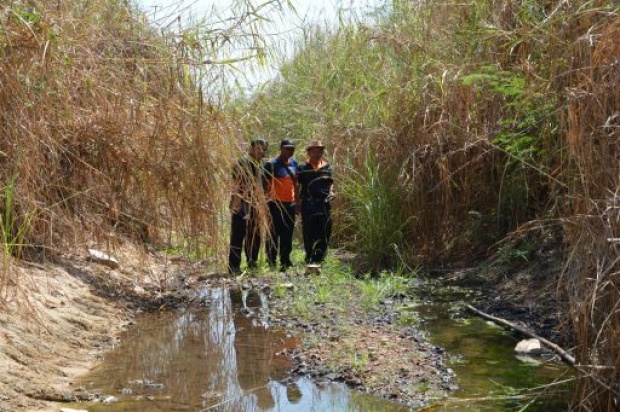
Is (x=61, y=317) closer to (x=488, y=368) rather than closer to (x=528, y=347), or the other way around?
(x=488, y=368)

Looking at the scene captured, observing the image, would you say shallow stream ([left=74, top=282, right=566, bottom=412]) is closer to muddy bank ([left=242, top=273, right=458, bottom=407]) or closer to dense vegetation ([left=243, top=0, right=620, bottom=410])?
muddy bank ([left=242, top=273, right=458, bottom=407])

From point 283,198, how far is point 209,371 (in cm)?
434

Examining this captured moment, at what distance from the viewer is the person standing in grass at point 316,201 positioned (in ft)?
37.1

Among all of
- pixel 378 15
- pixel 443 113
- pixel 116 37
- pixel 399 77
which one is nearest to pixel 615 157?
pixel 116 37

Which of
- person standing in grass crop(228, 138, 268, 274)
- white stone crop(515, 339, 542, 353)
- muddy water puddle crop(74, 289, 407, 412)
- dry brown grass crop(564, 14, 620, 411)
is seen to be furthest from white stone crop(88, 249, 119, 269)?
dry brown grass crop(564, 14, 620, 411)

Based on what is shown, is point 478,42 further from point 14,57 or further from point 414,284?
point 14,57

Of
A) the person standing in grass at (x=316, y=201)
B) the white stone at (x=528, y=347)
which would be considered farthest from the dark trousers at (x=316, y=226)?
the white stone at (x=528, y=347)

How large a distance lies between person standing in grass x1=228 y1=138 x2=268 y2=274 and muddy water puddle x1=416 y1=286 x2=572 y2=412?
76.3 inches

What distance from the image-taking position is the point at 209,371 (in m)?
6.93

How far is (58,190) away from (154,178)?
93 cm

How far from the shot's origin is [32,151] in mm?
6277

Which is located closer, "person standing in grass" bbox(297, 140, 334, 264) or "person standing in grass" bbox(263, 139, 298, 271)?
"person standing in grass" bbox(263, 139, 298, 271)

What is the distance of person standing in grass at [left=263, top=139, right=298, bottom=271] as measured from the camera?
426 inches

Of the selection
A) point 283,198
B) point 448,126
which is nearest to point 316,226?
point 283,198
